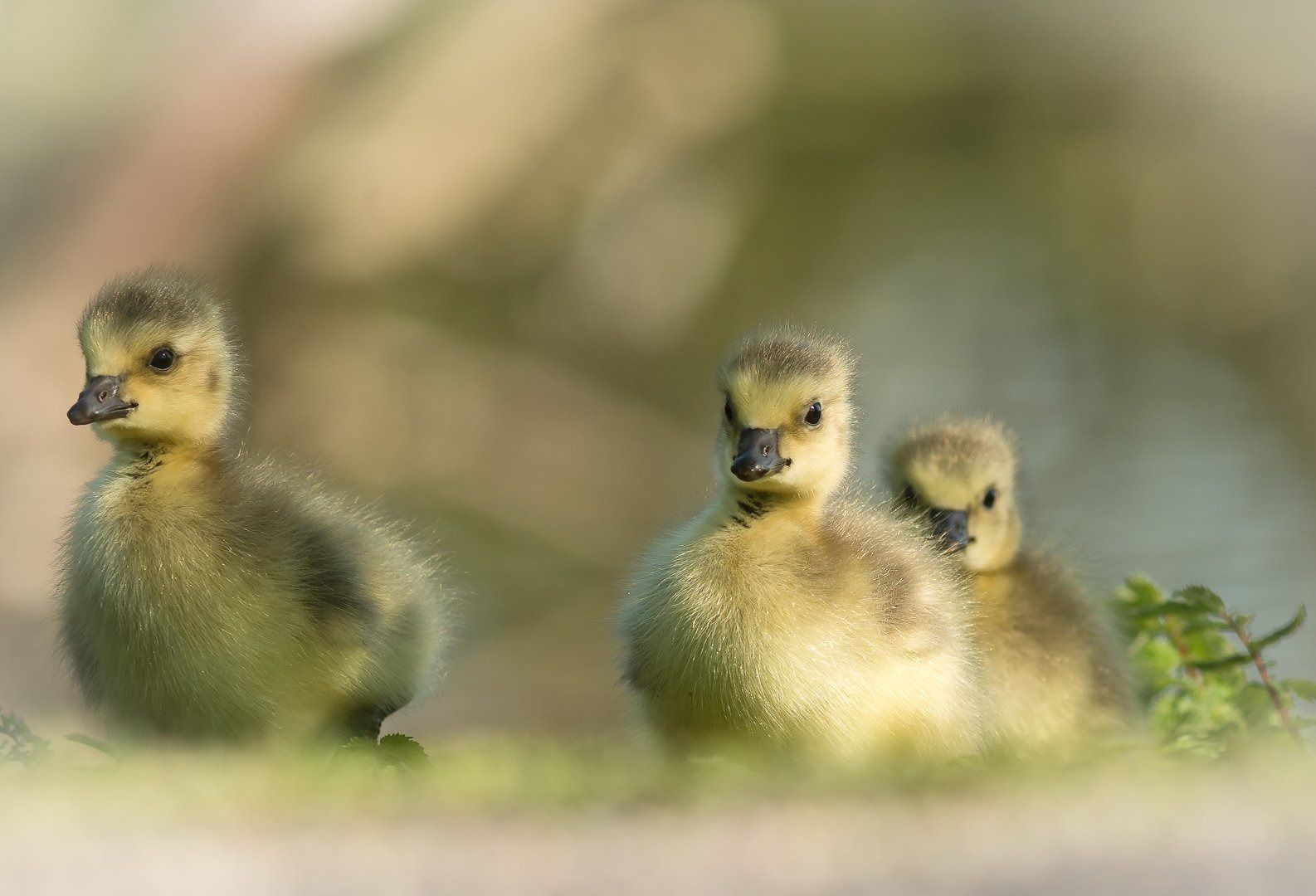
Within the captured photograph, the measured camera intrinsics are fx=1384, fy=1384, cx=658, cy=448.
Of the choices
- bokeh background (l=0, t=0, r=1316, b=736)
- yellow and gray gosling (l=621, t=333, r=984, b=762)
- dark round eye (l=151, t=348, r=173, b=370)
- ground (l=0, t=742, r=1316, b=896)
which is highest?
bokeh background (l=0, t=0, r=1316, b=736)

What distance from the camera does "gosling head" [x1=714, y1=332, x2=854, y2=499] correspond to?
1.12 meters

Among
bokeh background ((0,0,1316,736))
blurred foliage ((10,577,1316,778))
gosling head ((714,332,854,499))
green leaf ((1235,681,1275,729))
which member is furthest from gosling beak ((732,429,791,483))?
bokeh background ((0,0,1316,736))

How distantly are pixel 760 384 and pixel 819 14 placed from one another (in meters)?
3.38

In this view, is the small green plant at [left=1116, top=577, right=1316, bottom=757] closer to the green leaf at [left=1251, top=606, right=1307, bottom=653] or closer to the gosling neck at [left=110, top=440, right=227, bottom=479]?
the green leaf at [left=1251, top=606, right=1307, bottom=653]

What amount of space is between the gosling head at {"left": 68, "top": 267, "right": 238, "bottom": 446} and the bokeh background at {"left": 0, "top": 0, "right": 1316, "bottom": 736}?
213 centimetres

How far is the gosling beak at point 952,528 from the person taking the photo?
1.29m

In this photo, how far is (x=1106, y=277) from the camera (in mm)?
4371

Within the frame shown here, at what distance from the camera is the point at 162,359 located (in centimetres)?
111

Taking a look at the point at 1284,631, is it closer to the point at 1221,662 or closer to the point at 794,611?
the point at 1221,662

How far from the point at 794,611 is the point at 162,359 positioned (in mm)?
540

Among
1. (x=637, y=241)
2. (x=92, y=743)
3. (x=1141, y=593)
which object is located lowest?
(x=92, y=743)

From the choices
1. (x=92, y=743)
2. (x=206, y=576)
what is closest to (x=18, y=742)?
(x=92, y=743)

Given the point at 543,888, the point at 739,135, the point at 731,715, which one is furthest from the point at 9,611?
the point at 543,888

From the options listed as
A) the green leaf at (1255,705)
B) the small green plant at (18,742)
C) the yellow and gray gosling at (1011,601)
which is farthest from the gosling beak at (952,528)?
the small green plant at (18,742)
